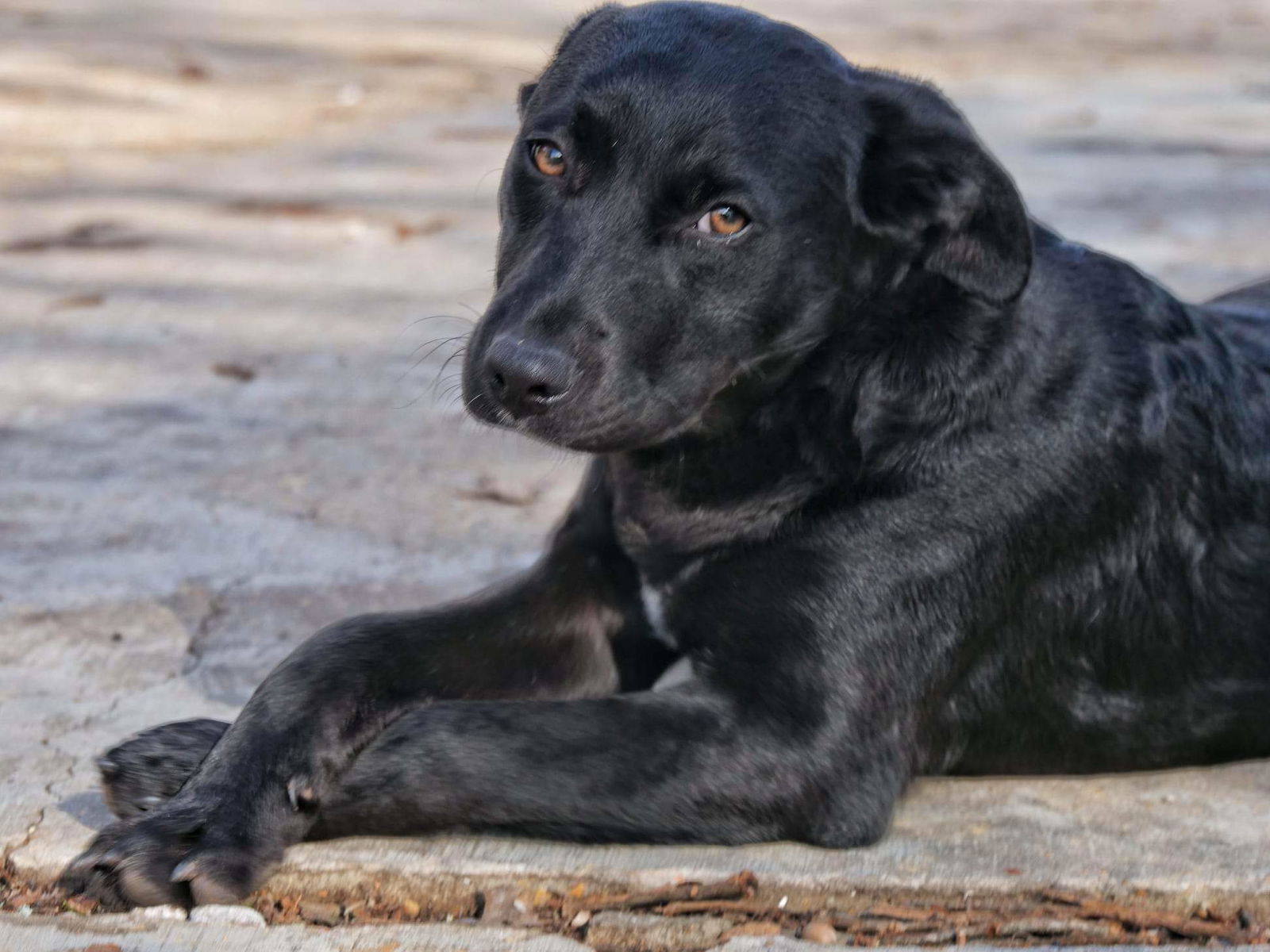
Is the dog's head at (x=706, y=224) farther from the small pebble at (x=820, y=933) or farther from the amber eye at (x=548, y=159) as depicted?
the small pebble at (x=820, y=933)

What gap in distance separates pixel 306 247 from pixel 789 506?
11.6ft

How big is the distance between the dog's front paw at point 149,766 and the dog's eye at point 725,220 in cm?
107

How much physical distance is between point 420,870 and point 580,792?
25 cm

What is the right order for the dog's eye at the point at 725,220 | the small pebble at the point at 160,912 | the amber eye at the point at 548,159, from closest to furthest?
the small pebble at the point at 160,912 → the dog's eye at the point at 725,220 → the amber eye at the point at 548,159

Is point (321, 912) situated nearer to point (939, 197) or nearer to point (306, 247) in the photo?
point (939, 197)

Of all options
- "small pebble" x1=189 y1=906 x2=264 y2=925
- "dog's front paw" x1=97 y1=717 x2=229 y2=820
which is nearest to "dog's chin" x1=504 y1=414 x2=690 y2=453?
"dog's front paw" x1=97 y1=717 x2=229 y2=820

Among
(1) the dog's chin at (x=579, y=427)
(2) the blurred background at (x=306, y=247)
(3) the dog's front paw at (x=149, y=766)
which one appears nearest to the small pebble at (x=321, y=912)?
(3) the dog's front paw at (x=149, y=766)

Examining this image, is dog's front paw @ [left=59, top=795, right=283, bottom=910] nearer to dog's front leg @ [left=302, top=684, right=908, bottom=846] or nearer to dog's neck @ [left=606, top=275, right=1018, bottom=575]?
dog's front leg @ [left=302, top=684, right=908, bottom=846]

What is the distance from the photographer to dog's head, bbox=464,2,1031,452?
8.18 feet

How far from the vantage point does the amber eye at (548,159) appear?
264 centimetres

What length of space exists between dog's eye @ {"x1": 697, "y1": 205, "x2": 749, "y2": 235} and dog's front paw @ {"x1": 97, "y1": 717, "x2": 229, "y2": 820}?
107 centimetres

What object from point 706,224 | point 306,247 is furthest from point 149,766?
point 306,247

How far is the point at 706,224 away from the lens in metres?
2.54

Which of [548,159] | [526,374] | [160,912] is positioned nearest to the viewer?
[160,912]
